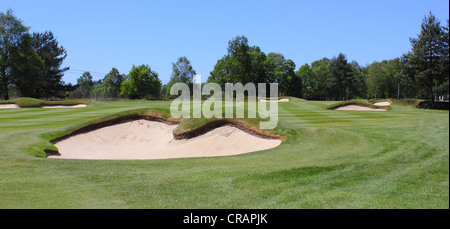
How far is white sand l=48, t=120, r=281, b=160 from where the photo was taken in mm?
13516

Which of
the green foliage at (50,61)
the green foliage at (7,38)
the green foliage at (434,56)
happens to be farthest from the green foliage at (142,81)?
the green foliage at (434,56)

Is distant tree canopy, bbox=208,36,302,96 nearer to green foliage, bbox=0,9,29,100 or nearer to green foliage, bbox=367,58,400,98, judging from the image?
green foliage, bbox=367,58,400,98

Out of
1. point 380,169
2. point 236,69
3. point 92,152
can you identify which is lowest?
point 92,152

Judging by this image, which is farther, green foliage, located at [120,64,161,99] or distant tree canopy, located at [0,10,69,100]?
green foliage, located at [120,64,161,99]

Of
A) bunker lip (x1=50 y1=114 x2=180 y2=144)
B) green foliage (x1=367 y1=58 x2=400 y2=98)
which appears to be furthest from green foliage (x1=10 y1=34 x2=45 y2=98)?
green foliage (x1=367 y1=58 x2=400 y2=98)

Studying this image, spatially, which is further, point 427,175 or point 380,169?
point 380,169

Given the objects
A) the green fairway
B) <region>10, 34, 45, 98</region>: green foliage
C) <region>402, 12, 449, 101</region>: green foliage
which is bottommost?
the green fairway

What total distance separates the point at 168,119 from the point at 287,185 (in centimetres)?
1371

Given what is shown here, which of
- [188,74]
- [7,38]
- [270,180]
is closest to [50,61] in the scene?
[7,38]

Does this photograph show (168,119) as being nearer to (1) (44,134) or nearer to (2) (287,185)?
(1) (44,134)

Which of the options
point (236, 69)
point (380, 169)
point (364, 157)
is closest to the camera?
point (380, 169)

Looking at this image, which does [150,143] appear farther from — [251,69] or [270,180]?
[251,69]

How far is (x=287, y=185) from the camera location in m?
5.89
